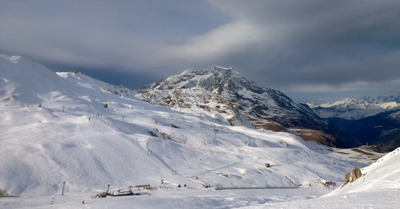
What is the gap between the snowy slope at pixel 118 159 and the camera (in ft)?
157

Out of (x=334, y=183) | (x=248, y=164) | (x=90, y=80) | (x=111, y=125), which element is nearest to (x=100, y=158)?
(x=111, y=125)

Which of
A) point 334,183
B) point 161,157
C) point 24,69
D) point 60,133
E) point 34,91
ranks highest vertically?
point 24,69

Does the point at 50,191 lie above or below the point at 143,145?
below

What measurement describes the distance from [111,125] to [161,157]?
18951 mm

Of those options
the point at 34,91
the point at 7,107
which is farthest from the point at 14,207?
the point at 34,91

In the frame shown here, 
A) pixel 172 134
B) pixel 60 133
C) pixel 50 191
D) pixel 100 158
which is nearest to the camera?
pixel 50 191

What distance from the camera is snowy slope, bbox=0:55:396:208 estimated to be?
4775 centimetres

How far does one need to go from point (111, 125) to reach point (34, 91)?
44.9 meters

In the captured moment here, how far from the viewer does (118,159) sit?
204 ft

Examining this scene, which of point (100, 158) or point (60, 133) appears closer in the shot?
point (100, 158)

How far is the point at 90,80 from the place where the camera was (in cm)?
18600

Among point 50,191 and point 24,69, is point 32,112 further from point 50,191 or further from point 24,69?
point 24,69

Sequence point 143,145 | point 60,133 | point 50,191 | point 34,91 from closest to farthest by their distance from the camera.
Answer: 1. point 50,191
2. point 60,133
3. point 143,145
4. point 34,91

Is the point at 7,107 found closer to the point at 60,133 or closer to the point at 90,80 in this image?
the point at 60,133
